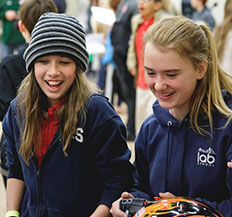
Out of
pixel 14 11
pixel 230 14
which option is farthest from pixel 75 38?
pixel 14 11

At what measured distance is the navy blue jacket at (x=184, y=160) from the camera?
8.05 ft

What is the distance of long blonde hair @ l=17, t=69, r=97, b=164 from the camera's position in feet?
9.05

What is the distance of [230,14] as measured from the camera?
5.38 m

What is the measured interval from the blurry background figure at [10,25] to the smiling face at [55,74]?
7.80 m

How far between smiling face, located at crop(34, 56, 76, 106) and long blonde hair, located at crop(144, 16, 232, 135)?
482 mm

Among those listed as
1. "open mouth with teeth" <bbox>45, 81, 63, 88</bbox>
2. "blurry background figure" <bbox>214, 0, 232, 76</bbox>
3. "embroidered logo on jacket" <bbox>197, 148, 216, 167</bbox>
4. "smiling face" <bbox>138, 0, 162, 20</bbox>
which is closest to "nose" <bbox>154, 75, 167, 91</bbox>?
"embroidered logo on jacket" <bbox>197, 148, 216, 167</bbox>

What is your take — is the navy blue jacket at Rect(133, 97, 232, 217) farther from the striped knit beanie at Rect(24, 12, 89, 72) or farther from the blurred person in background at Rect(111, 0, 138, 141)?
the blurred person in background at Rect(111, 0, 138, 141)

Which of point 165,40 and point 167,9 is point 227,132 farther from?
point 167,9

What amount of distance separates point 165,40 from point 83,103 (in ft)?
2.01

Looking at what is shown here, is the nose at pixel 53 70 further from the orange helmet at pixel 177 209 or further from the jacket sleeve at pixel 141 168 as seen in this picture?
the orange helmet at pixel 177 209

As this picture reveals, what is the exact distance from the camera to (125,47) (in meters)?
7.51

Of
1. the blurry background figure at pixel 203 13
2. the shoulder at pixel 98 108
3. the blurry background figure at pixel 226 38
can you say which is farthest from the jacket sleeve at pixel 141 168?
the blurry background figure at pixel 203 13

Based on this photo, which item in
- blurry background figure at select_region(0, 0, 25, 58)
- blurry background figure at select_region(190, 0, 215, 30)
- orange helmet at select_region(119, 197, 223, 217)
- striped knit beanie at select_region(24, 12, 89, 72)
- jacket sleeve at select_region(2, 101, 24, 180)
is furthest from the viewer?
blurry background figure at select_region(0, 0, 25, 58)

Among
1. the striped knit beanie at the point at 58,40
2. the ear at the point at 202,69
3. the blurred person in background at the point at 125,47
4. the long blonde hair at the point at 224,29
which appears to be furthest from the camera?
the blurred person in background at the point at 125,47
